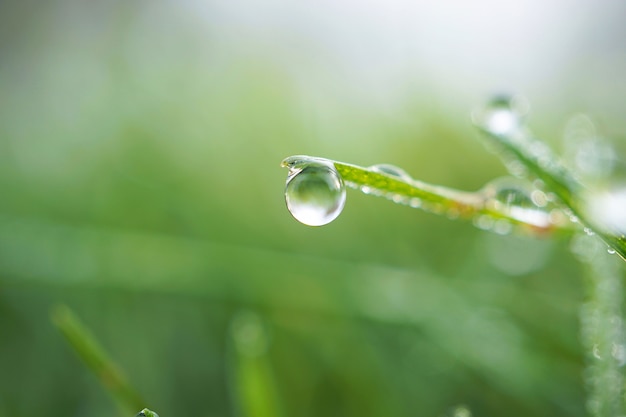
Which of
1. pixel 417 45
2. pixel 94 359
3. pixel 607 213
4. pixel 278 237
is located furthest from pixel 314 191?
pixel 417 45

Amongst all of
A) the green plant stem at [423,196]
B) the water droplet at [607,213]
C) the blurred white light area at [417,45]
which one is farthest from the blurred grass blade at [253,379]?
the blurred white light area at [417,45]

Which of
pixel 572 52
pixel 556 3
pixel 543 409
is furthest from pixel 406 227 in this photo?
pixel 556 3

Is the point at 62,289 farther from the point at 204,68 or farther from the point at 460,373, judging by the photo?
the point at 204,68

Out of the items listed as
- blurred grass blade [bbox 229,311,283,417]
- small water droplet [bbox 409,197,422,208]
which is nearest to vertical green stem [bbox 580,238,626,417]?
small water droplet [bbox 409,197,422,208]

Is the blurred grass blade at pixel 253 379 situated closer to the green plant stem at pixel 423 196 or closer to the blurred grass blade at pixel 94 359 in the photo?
the blurred grass blade at pixel 94 359

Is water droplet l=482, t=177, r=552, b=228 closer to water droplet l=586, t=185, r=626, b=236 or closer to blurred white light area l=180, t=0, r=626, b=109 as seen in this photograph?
water droplet l=586, t=185, r=626, b=236

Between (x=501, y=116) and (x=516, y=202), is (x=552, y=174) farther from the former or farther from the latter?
(x=501, y=116)
